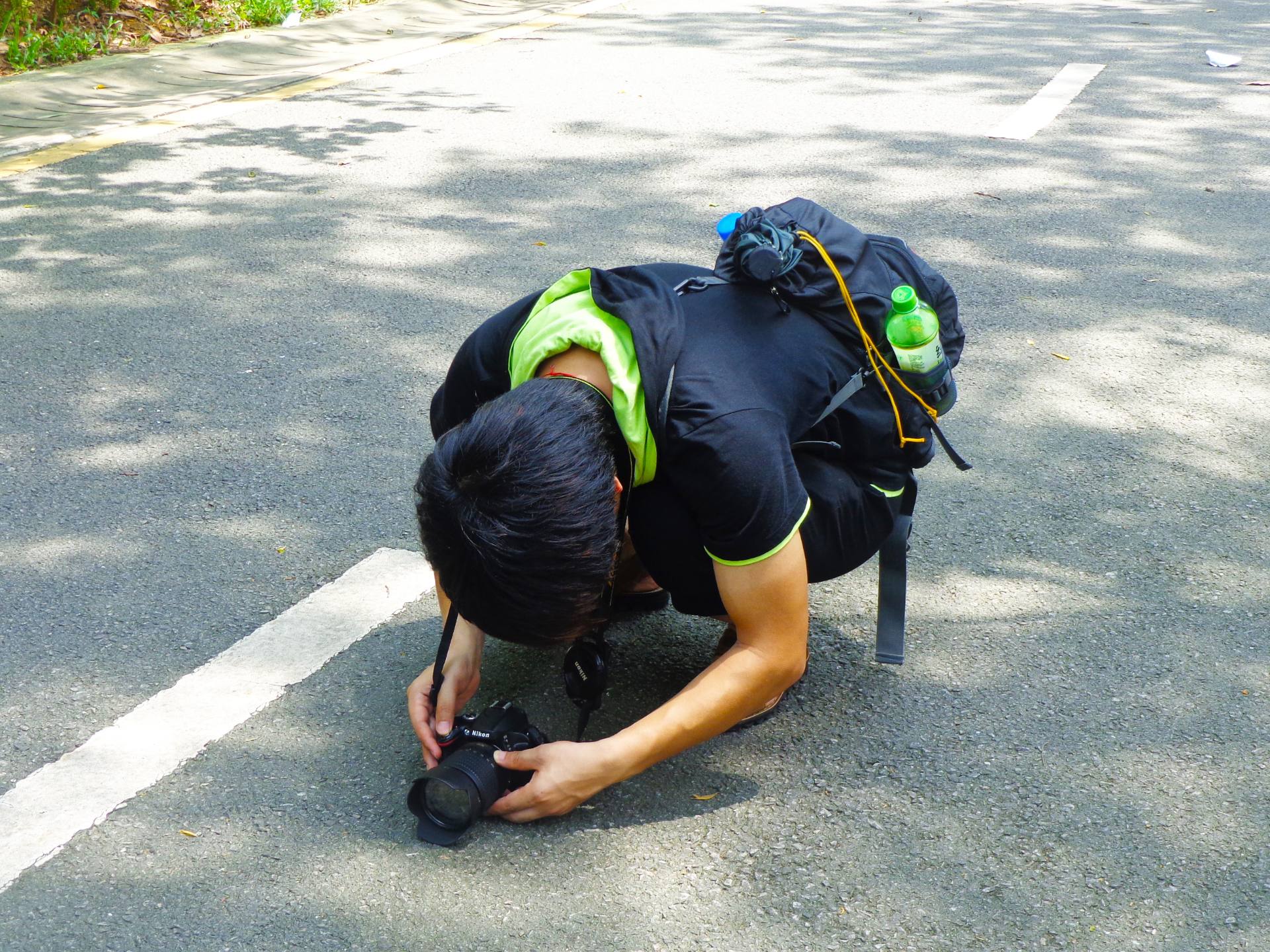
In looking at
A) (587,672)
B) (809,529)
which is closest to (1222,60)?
(809,529)

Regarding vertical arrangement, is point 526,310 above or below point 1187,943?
above

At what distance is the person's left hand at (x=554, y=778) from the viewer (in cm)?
204

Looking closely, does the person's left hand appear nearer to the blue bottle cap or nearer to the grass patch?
the blue bottle cap

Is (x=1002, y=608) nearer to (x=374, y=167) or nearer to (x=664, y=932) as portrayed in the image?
(x=664, y=932)

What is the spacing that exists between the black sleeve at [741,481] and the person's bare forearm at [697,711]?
0.19 metres

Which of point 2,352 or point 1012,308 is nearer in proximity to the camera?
point 2,352

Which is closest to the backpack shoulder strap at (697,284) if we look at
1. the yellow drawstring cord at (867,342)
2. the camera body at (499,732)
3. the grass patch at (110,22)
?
the yellow drawstring cord at (867,342)

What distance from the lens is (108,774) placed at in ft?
7.32

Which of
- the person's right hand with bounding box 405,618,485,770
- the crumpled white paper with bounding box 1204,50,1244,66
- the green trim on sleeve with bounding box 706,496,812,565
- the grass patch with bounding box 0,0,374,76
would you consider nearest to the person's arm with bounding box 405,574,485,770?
the person's right hand with bounding box 405,618,485,770

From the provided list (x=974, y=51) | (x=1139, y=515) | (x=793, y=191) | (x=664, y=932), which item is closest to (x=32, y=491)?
(x=664, y=932)

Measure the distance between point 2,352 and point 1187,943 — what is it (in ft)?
11.5

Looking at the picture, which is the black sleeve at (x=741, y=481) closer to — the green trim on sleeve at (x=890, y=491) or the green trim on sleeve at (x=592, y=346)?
the green trim on sleeve at (x=592, y=346)

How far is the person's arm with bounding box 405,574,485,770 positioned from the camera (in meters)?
2.21

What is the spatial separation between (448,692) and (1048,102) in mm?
5857
